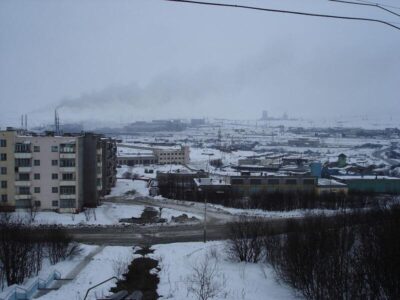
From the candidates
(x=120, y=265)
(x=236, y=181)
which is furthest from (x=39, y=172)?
(x=236, y=181)

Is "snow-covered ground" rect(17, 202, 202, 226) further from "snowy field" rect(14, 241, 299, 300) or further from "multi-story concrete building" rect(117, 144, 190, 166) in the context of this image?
"multi-story concrete building" rect(117, 144, 190, 166)

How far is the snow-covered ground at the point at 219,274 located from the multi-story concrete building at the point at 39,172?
7235mm

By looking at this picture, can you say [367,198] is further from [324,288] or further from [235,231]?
[324,288]

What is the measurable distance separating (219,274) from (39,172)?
38.6 feet

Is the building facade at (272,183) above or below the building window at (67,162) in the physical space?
below

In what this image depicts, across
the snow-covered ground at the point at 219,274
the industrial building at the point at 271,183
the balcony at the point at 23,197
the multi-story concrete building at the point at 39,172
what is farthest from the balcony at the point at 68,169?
the industrial building at the point at 271,183

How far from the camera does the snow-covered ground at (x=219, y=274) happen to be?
901 centimetres

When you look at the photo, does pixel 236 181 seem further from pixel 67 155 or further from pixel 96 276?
pixel 96 276

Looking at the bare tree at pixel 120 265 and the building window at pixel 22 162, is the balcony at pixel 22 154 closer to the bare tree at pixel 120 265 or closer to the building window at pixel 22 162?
the building window at pixel 22 162

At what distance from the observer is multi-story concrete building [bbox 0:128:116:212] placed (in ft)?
63.0

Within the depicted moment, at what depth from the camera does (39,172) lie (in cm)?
1944

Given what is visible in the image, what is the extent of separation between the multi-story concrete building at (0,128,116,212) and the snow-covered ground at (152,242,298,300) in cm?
723

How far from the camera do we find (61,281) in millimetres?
10086

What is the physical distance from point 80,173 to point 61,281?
1072 centimetres
